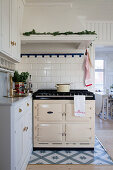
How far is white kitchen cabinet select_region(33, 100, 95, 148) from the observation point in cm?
253

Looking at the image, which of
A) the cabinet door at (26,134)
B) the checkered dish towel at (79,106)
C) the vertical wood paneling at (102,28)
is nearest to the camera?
the cabinet door at (26,134)

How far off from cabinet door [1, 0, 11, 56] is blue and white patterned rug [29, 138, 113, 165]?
1.54 metres

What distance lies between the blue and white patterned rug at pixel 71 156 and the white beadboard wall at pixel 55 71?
1.30m

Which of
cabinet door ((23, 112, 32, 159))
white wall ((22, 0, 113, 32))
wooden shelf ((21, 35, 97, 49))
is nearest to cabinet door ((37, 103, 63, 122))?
cabinet door ((23, 112, 32, 159))

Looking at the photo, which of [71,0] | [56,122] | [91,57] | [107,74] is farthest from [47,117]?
[107,74]

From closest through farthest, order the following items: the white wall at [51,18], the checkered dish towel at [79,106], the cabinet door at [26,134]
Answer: the cabinet door at [26,134] → the checkered dish towel at [79,106] → the white wall at [51,18]

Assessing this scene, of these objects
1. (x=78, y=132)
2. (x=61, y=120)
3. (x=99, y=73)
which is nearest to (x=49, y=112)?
(x=61, y=120)

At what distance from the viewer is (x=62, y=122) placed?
2.53m

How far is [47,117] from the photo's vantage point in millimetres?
2533

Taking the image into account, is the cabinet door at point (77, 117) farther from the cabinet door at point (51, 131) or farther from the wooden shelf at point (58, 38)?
the wooden shelf at point (58, 38)

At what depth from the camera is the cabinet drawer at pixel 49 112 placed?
253 centimetres

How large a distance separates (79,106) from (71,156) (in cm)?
75

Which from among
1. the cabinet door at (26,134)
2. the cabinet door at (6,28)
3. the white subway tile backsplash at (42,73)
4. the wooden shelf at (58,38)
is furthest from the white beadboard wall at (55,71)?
the cabinet door at (6,28)

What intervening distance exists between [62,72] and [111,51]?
4543 millimetres
